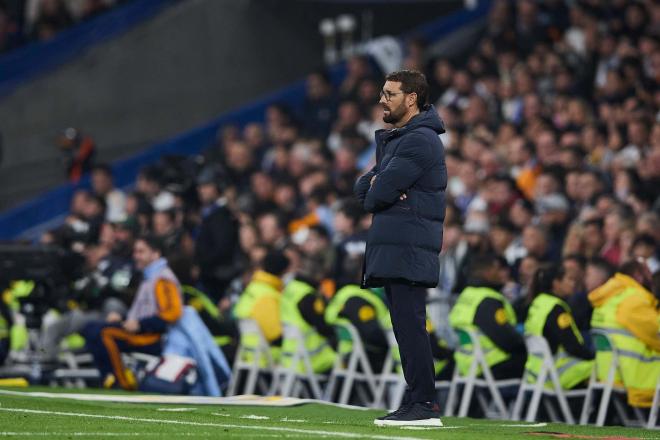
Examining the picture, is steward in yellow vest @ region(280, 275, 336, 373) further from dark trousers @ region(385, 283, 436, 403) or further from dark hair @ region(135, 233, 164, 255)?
dark trousers @ region(385, 283, 436, 403)

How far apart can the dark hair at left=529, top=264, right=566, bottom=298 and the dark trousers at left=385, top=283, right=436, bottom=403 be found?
3.36 metres

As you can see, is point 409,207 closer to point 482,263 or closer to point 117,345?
point 482,263

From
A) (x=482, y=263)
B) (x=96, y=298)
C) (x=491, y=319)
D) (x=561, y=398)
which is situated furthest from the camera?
(x=96, y=298)

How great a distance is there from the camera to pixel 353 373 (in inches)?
548

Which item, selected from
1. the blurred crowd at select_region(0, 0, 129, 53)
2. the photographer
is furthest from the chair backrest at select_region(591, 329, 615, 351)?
the blurred crowd at select_region(0, 0, 129, 53)

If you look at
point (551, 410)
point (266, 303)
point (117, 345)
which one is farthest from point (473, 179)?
point (551, 410)

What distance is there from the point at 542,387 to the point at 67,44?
14.1 m

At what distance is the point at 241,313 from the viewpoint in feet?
48.1

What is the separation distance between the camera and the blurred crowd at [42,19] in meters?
25.4

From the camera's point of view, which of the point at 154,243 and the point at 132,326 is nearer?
the point at 132,326

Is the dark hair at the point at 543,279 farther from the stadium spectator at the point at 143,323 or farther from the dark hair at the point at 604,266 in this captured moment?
the stadium spectator at the point at 143,323

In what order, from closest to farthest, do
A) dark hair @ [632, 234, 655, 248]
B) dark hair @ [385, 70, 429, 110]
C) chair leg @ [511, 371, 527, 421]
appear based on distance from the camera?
dark hair @ [385, 70, 429, 110] < chair leg @ [511, 371, 527, 421] < dark hair @ [632, 234, 655, 248]

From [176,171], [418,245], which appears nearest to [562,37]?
[176,171]

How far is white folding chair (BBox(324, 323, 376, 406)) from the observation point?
545 inches
